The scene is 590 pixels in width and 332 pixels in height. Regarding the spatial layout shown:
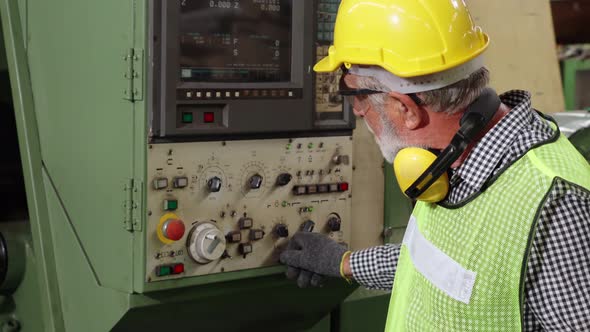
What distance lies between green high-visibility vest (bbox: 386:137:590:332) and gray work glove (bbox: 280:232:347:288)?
582 millimetres

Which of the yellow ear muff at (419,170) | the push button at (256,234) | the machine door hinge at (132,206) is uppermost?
the yellow ear muff at (419,170)

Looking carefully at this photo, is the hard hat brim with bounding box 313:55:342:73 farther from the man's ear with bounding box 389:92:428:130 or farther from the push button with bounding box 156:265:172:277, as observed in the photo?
the push button with bounding box 156:265:172:277

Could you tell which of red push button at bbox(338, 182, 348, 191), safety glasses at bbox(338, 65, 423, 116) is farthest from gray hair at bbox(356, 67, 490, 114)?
red push button at bbox(338, 182, 348, 191)

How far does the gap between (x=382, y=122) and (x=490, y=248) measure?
1.23 feet

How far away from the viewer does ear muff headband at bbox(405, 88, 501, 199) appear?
73.8 inches

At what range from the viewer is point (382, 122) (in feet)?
6.64

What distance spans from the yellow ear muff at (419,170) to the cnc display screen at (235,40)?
2.22 feet

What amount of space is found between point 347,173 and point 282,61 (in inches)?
16.1

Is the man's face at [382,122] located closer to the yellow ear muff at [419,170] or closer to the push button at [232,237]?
the yellow ear muff at [419,170]


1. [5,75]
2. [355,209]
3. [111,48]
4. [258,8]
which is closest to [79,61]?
[111,48]

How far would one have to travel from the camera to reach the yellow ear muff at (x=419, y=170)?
1932 mm

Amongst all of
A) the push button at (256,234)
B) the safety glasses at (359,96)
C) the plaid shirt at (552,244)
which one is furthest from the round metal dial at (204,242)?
the plaid shirt at (552,244)

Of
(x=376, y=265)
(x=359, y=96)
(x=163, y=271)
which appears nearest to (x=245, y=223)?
(x=163, y=271)

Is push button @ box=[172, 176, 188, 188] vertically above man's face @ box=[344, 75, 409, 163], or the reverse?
man's face @ box=[344, 75, 409, 163]
